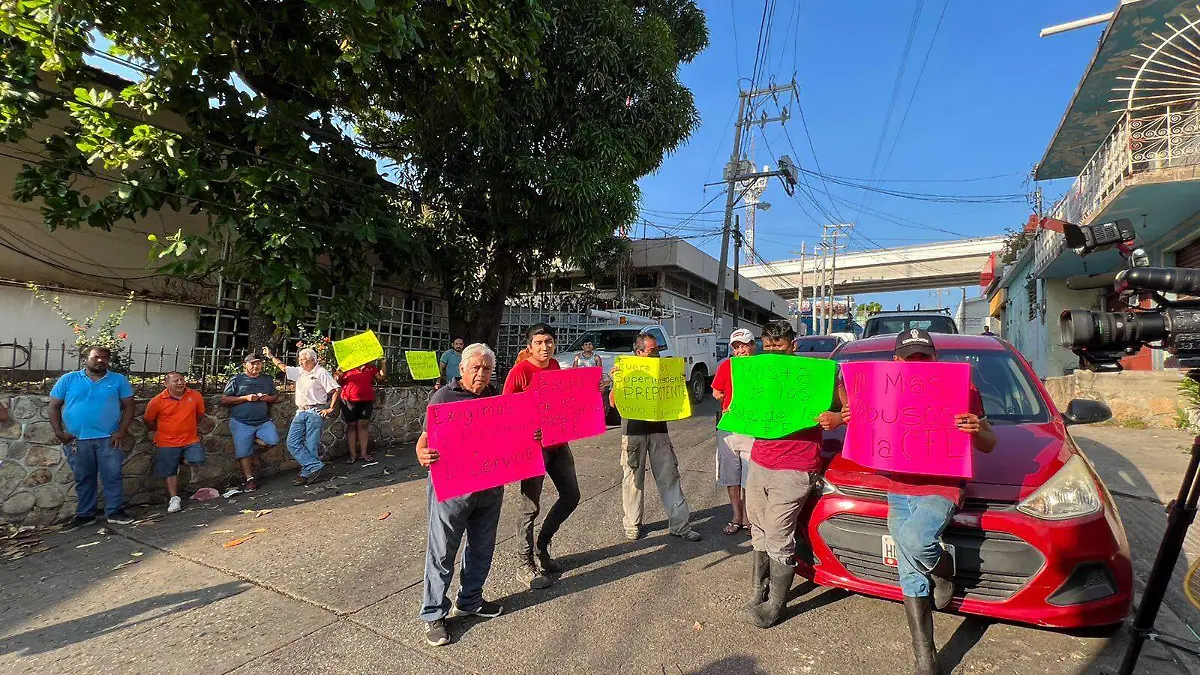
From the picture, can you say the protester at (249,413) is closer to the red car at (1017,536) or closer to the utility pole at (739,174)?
the red car at (1017,536)

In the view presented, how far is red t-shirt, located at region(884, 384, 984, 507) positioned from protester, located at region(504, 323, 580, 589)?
204 cm

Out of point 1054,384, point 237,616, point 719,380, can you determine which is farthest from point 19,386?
point 1054,384

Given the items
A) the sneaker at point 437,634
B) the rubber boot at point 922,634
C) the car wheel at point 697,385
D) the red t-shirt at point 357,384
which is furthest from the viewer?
the car wheel at point 697,385

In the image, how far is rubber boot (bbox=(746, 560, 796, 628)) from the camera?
312 cm

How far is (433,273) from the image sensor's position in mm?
10133

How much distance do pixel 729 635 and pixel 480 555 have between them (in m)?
1.52

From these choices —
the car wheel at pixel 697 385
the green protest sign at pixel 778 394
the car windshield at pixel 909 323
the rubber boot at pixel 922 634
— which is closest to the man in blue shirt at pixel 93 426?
the green protest sign at pixel 778 394

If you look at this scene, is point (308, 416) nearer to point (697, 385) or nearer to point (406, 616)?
point (406, 616)

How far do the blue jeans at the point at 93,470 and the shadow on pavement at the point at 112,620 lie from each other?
2.26 m

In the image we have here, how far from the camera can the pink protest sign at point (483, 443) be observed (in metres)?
3.07

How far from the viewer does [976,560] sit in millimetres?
2697

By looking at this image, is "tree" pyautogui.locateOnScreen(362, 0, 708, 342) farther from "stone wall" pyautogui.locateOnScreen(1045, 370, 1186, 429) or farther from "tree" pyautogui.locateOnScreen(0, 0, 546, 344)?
"stone wall" pyautogui.locateOnScreen(1045, 370, 1186, 429)

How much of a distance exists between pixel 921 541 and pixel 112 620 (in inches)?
186

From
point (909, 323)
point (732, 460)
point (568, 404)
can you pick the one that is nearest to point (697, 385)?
point (909, 323)
